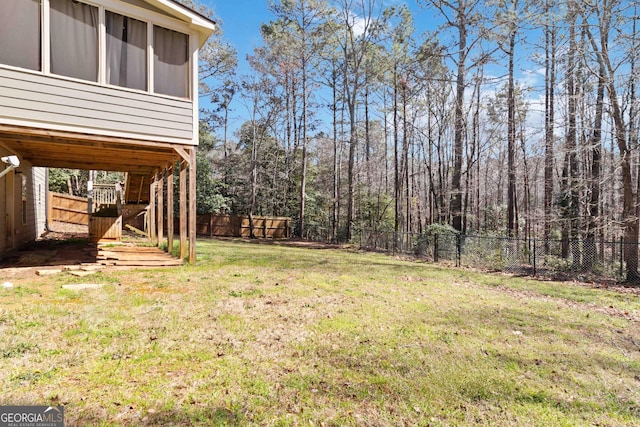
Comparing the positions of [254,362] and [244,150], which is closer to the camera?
[254,362]

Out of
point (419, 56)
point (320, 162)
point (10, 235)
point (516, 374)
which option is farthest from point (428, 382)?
point (320, 162)

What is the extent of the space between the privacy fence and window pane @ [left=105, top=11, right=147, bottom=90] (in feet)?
32.6

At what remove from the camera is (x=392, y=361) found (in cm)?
313

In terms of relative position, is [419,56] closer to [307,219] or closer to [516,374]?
[307,219]

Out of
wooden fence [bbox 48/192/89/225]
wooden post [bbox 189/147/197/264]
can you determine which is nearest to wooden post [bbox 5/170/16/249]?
wooden post [bbox 189/147/197/264]

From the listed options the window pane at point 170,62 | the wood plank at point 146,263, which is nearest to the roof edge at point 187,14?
the window pane at point 170,62

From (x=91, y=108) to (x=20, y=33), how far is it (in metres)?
1.43

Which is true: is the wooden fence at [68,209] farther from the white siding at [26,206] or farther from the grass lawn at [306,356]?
the grass lawn at [306,356]

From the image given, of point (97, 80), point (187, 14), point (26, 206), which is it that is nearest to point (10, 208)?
point (26, 206)

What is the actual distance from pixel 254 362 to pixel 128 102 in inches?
225

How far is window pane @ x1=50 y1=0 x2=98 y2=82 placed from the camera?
566cm

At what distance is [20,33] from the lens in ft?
17.7

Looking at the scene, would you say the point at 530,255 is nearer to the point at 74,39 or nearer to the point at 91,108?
the point at 91,108

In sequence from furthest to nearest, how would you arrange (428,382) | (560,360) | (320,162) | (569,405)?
(320,162) < (560,360) < (428,382) < (569,405)
